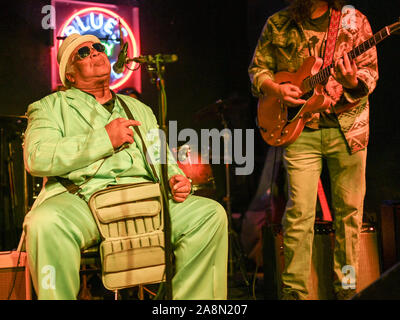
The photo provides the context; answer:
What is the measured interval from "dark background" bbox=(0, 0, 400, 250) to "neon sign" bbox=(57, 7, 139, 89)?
21 cm

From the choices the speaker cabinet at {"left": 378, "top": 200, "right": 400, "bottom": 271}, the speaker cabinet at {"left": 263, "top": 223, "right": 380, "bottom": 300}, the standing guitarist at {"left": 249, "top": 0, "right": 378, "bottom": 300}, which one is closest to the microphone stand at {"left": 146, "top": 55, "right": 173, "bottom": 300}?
the standing guitarist at {"left": 249, "top": 0, "right": 378, "bottom": 300}

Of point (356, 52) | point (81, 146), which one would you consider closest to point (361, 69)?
point (356, 52)

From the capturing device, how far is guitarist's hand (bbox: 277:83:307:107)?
3.21 m

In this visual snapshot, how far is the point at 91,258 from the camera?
2648 mm

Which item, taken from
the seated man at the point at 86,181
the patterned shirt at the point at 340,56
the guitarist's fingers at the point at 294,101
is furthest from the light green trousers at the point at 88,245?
the patterned shirt at the point at 340,56

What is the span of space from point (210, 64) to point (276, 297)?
4.52 meters

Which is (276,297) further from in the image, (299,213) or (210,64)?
(210,64)

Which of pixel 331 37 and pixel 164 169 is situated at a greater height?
pixel 331 37

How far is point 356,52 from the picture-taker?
3049 mm

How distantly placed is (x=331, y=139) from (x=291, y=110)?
357 mm

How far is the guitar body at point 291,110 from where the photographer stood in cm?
318

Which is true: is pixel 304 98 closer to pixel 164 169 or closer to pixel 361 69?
pixel 361 69

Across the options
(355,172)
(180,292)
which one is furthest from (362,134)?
(180,292)

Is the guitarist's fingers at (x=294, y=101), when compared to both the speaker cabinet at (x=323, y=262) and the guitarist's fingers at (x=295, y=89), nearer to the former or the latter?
the guitarist's fingers at (x=295, y=89)
